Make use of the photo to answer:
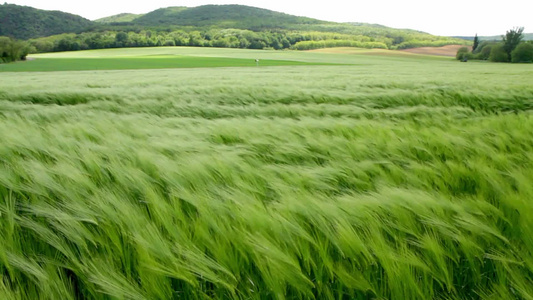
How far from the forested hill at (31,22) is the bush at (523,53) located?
107m

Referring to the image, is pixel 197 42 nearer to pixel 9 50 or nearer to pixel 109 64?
pixel 9 50

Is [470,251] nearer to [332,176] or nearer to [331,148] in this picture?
[332,176]

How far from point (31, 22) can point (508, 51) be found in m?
121

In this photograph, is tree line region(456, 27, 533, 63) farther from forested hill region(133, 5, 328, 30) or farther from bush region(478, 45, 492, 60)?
forested hill region(133, 5, 328, 30)

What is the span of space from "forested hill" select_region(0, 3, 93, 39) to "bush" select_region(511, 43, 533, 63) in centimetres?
10681

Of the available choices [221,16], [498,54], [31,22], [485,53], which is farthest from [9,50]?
[221,16]

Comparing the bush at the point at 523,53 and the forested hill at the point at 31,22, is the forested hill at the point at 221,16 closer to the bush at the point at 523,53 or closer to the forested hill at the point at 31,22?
the forested hill at the point at 31,22

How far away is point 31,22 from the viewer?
304 feet

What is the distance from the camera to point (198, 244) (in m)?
0.76

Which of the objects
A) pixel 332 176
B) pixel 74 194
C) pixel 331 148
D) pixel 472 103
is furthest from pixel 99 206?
pixel 472 103

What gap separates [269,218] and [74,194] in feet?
2.04

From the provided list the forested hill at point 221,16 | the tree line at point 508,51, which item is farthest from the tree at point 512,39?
the forested hill at point 221,16

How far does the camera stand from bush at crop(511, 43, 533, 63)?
47.3 meters

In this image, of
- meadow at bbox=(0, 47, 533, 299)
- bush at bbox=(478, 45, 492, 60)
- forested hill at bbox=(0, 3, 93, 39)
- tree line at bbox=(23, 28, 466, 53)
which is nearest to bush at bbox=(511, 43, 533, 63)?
bush at bbox=(478, 45, 492, 60)
